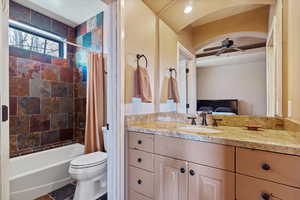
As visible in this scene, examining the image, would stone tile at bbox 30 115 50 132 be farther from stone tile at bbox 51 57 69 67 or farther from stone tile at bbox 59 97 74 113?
stone tile at bbox 51 57 69 67

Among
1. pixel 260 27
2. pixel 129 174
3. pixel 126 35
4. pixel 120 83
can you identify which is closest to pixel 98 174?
pixel 129 174

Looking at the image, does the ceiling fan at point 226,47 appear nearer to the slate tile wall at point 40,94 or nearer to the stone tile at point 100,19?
the stone tile at point 100,19

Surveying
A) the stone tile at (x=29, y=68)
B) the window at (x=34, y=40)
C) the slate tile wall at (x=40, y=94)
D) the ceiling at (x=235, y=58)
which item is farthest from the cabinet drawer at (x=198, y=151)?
the window at (x=34, y=40)

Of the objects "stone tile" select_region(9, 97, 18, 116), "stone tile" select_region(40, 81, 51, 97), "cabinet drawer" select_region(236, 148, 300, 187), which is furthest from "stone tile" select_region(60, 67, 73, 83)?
"cabinet drawer" select_region(236, 148, 300, 187)

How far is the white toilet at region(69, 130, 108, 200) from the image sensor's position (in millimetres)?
1709

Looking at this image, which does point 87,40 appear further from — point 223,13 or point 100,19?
point 223,13

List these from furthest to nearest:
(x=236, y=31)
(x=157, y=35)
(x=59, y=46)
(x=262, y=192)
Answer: (x=59, y=46), (x=157, y=35), (x=236, y=31), (x=262, y=192)

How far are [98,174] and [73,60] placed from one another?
222 cm

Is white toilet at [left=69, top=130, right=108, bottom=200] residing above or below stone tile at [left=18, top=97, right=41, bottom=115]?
below

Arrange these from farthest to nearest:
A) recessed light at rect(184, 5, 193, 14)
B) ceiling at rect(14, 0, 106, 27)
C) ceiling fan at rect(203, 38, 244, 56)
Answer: ceiling at rect(14, 0, 106, 27)
recessed light at rect(184, 5, 193, 14)
ceiling fan at rect(203, 38, 244, 56)

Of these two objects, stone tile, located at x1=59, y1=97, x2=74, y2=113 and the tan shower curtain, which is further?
stone tile, located at x1=59, y1=97, x2=74, y2=113

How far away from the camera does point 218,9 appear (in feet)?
5.14

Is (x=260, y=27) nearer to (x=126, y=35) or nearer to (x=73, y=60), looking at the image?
(x=126, y=35)

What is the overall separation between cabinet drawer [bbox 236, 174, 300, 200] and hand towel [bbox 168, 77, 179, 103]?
1075 mm
